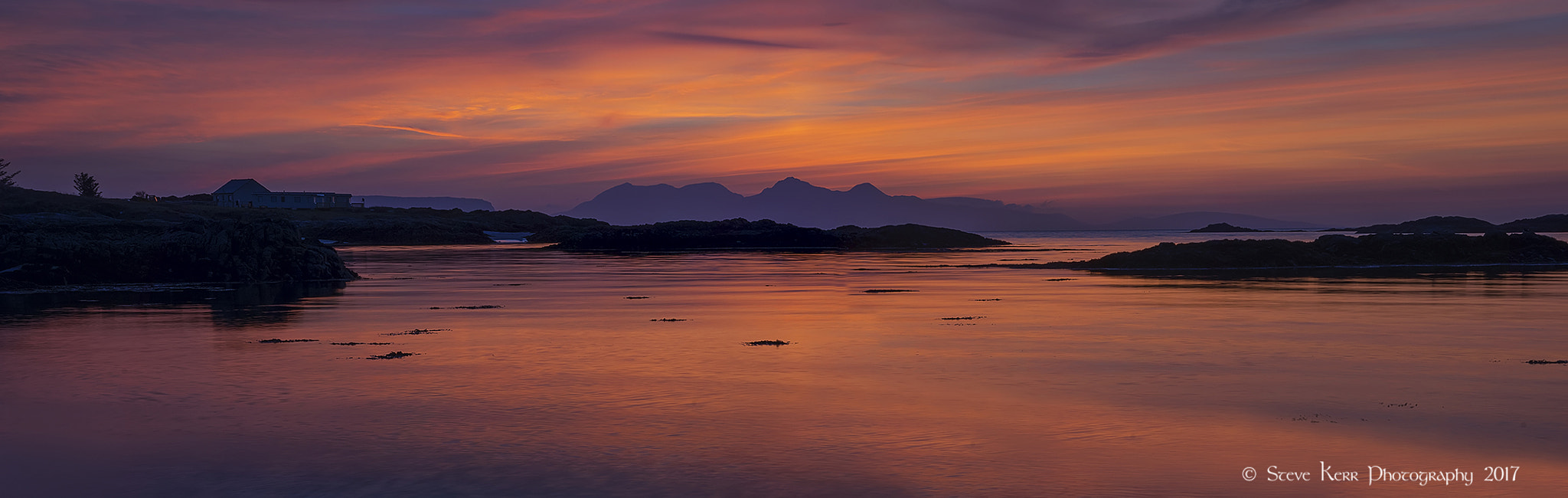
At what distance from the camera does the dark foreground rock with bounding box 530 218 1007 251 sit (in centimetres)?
11100

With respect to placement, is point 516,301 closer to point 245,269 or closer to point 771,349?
point 771,349

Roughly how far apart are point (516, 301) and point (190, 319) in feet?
27.5

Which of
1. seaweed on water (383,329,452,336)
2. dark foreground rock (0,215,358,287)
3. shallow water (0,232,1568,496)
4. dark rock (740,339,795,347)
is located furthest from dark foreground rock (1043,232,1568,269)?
seaweed on water (383,329,452,336)

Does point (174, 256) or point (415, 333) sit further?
point (174, 256)

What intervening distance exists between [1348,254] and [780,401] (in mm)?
51759

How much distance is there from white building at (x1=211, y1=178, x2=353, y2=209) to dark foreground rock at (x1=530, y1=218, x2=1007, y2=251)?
275 ft

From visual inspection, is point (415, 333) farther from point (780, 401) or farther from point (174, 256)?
point (174, 256)

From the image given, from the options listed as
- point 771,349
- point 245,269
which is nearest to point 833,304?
point 771,349

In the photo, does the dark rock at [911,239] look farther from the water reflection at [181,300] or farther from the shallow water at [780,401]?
the shallow water at [780,401]

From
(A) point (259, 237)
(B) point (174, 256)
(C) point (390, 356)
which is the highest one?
(A) point (259, 237)

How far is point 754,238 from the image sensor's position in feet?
388

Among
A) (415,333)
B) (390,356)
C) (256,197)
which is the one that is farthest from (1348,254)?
(256,197)

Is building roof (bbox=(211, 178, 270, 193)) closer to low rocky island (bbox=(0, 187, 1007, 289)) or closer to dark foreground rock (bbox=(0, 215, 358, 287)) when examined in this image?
low rocky island (bbox=(0, 187, 1007, 289))

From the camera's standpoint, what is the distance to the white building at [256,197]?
175 metres
